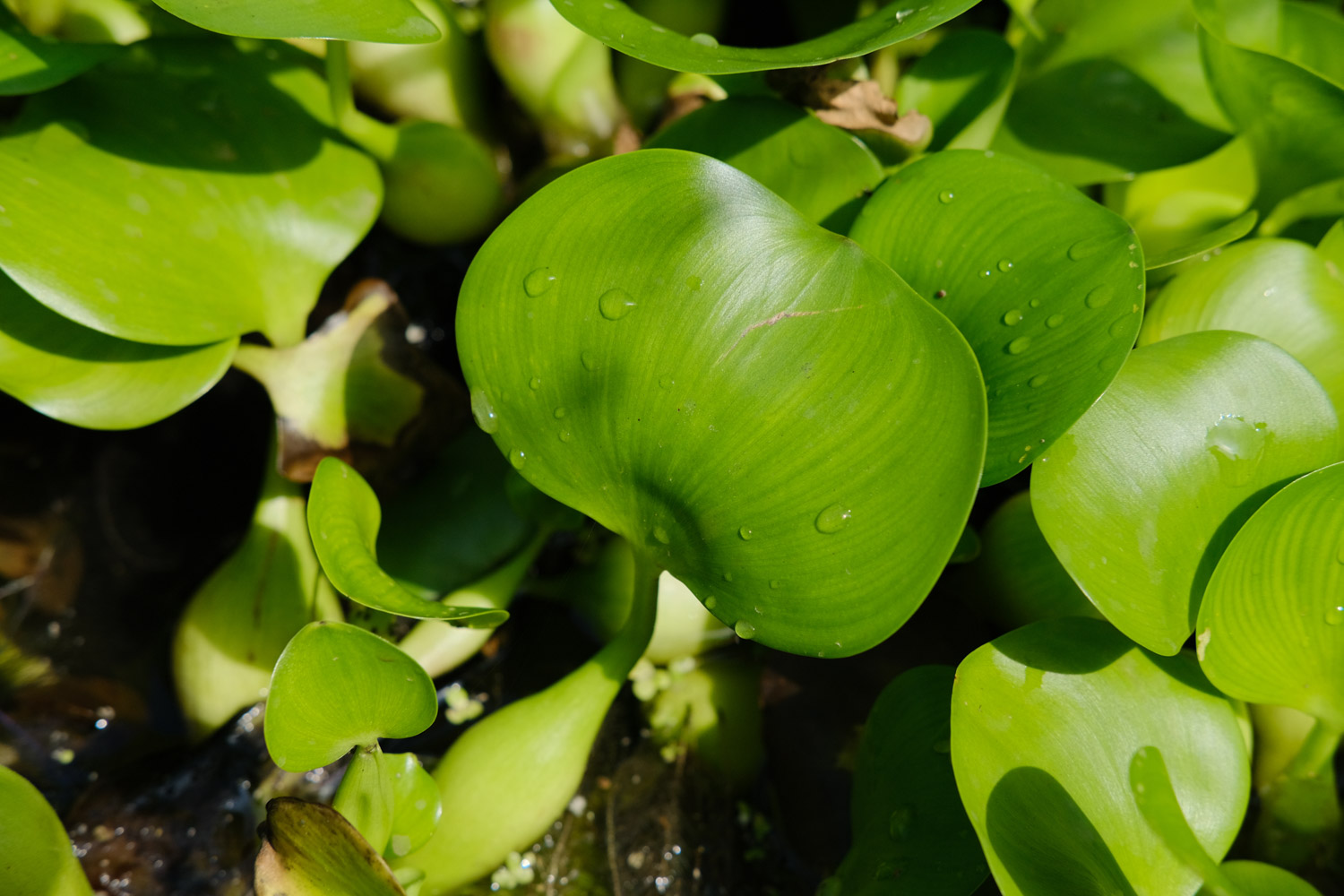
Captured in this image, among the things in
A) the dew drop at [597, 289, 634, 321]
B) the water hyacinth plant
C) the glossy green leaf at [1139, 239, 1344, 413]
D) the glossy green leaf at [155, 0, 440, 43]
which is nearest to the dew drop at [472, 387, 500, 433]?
the water hyacinth plant

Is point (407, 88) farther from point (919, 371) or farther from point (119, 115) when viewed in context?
point (919, 371)

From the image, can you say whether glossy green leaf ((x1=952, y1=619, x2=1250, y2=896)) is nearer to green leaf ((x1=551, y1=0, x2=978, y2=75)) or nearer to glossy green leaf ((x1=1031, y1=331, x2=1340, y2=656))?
glossy green leaf ((x1=1031, y1=331, x2=1340, y2=656))

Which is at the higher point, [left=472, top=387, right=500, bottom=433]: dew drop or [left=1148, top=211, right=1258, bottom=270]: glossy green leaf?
[left=1148, top=211, right=1258, bottom=270]: glossy green leaf

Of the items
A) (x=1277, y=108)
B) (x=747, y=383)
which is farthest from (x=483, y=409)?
(x=1277, y=108)

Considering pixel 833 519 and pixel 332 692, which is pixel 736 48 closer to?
pixel 833 519

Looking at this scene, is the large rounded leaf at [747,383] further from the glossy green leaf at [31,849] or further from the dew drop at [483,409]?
the glossy green leaf at [31,849]
